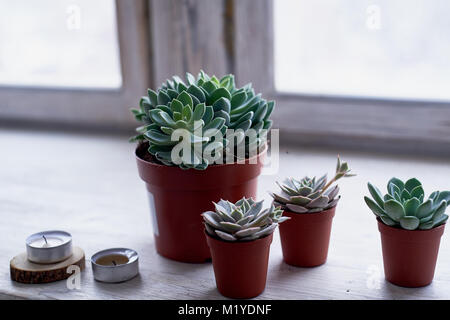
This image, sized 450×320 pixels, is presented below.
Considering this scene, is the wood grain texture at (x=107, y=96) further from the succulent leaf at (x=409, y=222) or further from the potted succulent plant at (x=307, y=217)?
the succulent leaf at (x=409, y=222)

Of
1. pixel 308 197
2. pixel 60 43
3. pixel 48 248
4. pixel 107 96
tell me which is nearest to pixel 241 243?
pixel 308 197

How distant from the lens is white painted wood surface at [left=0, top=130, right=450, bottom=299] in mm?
792

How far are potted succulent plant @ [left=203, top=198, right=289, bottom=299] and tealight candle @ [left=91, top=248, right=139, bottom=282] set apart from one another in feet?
0.41

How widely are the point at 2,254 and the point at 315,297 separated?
471 mm

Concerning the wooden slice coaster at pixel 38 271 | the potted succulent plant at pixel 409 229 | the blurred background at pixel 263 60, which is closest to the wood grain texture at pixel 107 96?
the blurred background at pixel 263 60

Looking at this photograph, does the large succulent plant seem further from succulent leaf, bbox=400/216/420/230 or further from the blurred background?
the blurred background

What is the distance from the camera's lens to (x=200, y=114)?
2.54ft

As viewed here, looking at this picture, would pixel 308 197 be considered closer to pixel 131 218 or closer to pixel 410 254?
pixel 410 254

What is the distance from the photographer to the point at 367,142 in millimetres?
1386

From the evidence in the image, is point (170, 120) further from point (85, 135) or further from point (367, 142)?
point (85, 135)

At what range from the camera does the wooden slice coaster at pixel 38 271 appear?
0.81 meters

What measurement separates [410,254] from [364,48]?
0.67 metres

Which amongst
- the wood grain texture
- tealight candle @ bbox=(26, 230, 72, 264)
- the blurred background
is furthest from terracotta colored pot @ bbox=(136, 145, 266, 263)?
the wood grain texture

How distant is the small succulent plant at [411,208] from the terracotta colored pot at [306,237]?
82 mm
